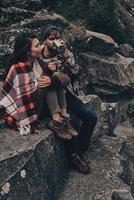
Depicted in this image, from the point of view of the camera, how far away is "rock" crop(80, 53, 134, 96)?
49.5 ft

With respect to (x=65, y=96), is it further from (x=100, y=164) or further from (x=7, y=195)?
(x=7, y=195)

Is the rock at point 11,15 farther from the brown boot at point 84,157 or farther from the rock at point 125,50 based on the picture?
the rock at point 125,50

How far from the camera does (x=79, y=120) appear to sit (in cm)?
1024

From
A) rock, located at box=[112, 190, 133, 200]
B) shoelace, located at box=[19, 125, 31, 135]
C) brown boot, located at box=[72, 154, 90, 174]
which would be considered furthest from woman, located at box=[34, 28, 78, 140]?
rock, located at box=[112, 190, 133, 200]

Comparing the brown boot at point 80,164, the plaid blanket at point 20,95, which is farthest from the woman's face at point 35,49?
the brown boot at point 80,164

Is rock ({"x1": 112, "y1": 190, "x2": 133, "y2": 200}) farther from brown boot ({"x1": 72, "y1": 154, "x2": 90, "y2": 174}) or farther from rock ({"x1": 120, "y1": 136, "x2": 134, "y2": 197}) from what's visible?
rock ({"x1": 120, "y1": 136, "x2": 134, "y2": 197})

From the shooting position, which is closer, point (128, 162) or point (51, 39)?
point (51, 39)

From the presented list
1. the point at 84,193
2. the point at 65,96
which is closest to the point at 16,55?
the point at 65,96

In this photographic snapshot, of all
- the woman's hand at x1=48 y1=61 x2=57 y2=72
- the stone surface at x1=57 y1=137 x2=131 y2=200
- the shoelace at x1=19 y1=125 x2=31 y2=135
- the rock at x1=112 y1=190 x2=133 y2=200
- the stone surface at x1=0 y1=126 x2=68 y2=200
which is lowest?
the rock at x1=112 y1=190 x2=133 y2=200

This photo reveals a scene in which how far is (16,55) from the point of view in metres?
9.25

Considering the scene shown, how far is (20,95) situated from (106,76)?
640 cm

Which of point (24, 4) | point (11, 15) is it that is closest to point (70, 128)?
point (11, 15)

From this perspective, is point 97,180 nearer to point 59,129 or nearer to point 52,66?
point 59,129

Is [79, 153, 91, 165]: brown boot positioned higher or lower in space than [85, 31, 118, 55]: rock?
lower
